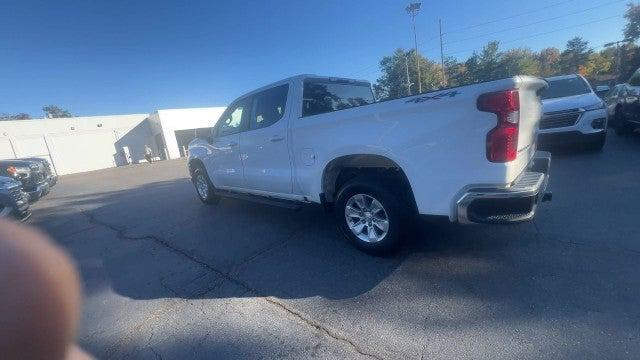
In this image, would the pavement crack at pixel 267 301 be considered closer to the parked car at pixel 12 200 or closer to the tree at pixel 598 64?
the parked car at pixel 12 200

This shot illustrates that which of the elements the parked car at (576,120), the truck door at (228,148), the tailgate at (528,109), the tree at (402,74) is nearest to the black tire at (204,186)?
the truck door at (228,148)

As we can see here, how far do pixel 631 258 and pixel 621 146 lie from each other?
6.15 m

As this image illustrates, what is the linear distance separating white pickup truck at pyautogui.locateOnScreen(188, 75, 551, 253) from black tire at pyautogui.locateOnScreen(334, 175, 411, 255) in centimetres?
1

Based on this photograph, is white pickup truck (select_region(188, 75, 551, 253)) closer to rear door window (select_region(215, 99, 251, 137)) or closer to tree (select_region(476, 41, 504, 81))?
rear door window (select_region(215, 99, 251, 137))

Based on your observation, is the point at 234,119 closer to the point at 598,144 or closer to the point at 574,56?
the point at 598,144

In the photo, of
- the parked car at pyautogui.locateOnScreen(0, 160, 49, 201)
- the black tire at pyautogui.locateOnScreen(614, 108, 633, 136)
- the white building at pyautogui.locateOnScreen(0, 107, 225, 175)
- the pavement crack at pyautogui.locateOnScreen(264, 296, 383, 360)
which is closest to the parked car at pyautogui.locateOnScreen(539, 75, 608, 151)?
the black tire at pyautogui.locateOnScreen(614, 108, 633, 136)

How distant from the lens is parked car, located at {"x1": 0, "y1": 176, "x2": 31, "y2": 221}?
227 inches

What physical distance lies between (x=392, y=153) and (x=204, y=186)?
15.9ft

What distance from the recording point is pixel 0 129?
22875 mm

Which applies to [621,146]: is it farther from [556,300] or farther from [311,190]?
[311,190]

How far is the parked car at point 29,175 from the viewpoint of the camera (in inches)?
386

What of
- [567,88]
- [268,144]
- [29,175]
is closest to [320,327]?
[268,144]

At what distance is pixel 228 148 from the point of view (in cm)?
530

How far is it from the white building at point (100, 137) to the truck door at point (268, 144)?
89.5 feet
